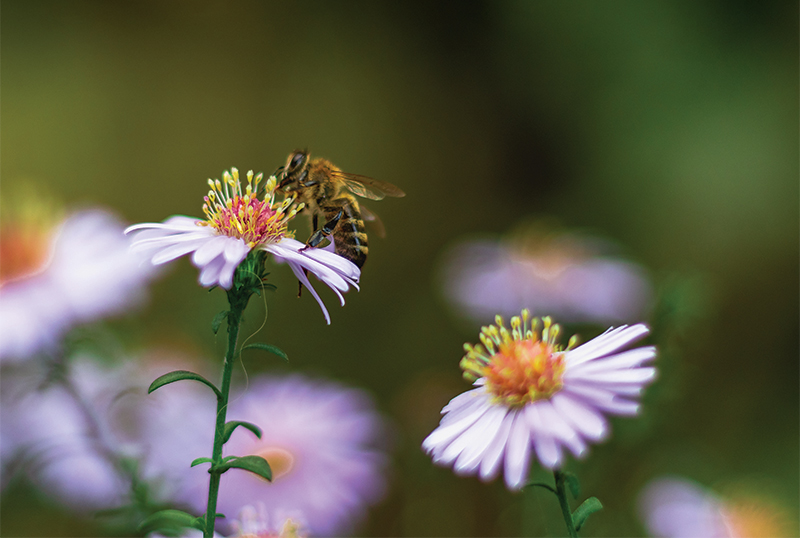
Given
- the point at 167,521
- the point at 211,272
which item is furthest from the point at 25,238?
the point at 211,272

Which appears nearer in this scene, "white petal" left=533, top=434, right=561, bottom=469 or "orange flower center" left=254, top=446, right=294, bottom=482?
"white petal" left=533, top=434, right=561, bottom=469

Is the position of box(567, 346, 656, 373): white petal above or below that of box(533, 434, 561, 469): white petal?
above

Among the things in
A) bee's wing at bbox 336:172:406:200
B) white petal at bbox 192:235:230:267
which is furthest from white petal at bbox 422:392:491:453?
bee's wing at bbox 336:172:406:200

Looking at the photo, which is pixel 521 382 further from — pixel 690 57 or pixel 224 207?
pixel 690 57

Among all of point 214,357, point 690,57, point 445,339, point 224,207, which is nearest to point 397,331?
point 445,339

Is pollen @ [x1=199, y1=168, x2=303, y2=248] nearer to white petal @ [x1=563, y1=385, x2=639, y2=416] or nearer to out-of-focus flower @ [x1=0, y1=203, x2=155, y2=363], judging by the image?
white petal @ [x1=563, y1=385, x2=639, y2=416]

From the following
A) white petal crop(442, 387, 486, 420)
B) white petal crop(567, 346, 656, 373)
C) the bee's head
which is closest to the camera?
white petal crop(567, 346, 656, 373)
